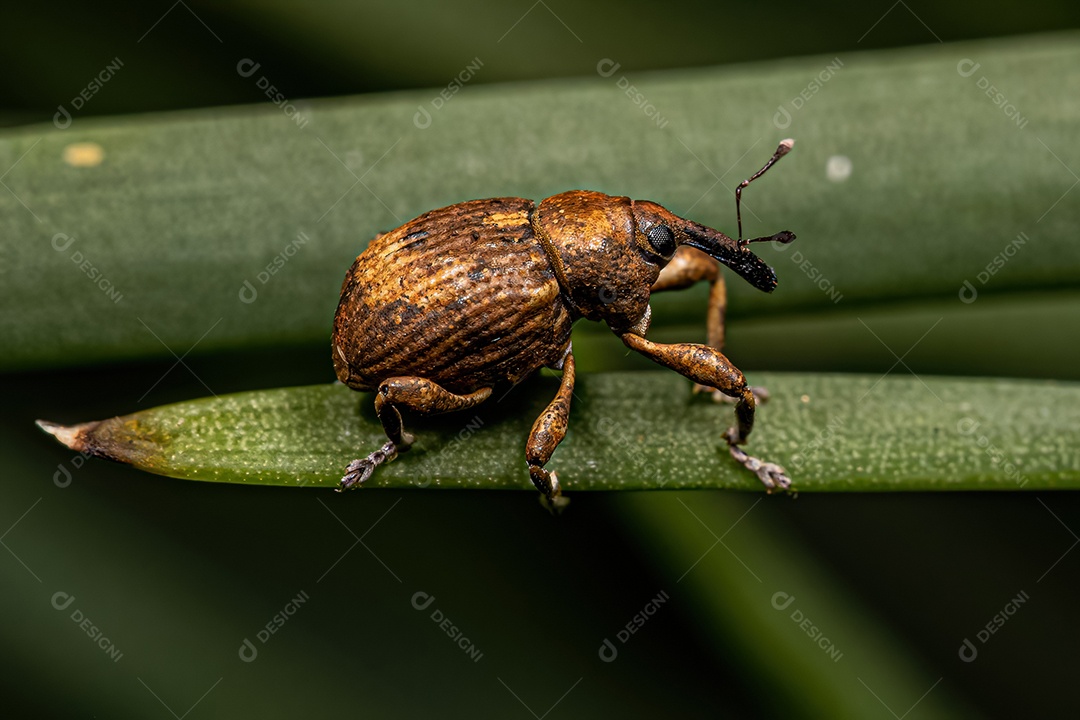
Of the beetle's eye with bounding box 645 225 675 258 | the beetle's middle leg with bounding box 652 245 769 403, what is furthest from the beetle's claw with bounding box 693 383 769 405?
the beetle's eye with bounding box 645 225 675 258

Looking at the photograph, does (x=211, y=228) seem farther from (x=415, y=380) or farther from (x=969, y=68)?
(x=969, y=68)

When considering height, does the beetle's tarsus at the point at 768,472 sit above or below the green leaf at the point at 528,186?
below

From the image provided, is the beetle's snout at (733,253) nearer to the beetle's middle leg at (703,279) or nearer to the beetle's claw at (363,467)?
the beetle's middle leg at (703,279)

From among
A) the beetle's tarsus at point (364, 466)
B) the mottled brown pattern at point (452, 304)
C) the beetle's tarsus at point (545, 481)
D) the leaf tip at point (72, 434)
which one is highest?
the leaf tip at point (72, 434)

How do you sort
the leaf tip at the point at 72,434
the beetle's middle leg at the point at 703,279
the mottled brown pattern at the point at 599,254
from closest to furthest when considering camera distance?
the leaf tip at the point at 72,434
the mottled brown pattern at the point at 599,254
the beetle's middle leg at the point at 703,279

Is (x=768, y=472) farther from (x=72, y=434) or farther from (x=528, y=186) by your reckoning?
(x=72, y=434)

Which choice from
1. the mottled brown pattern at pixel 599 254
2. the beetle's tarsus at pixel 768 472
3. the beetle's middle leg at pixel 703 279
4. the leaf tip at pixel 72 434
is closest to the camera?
the leaf tip at pixel 72 434

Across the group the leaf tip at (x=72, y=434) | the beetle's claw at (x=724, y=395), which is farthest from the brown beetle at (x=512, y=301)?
the leaf tip at (x=72, y=434)
